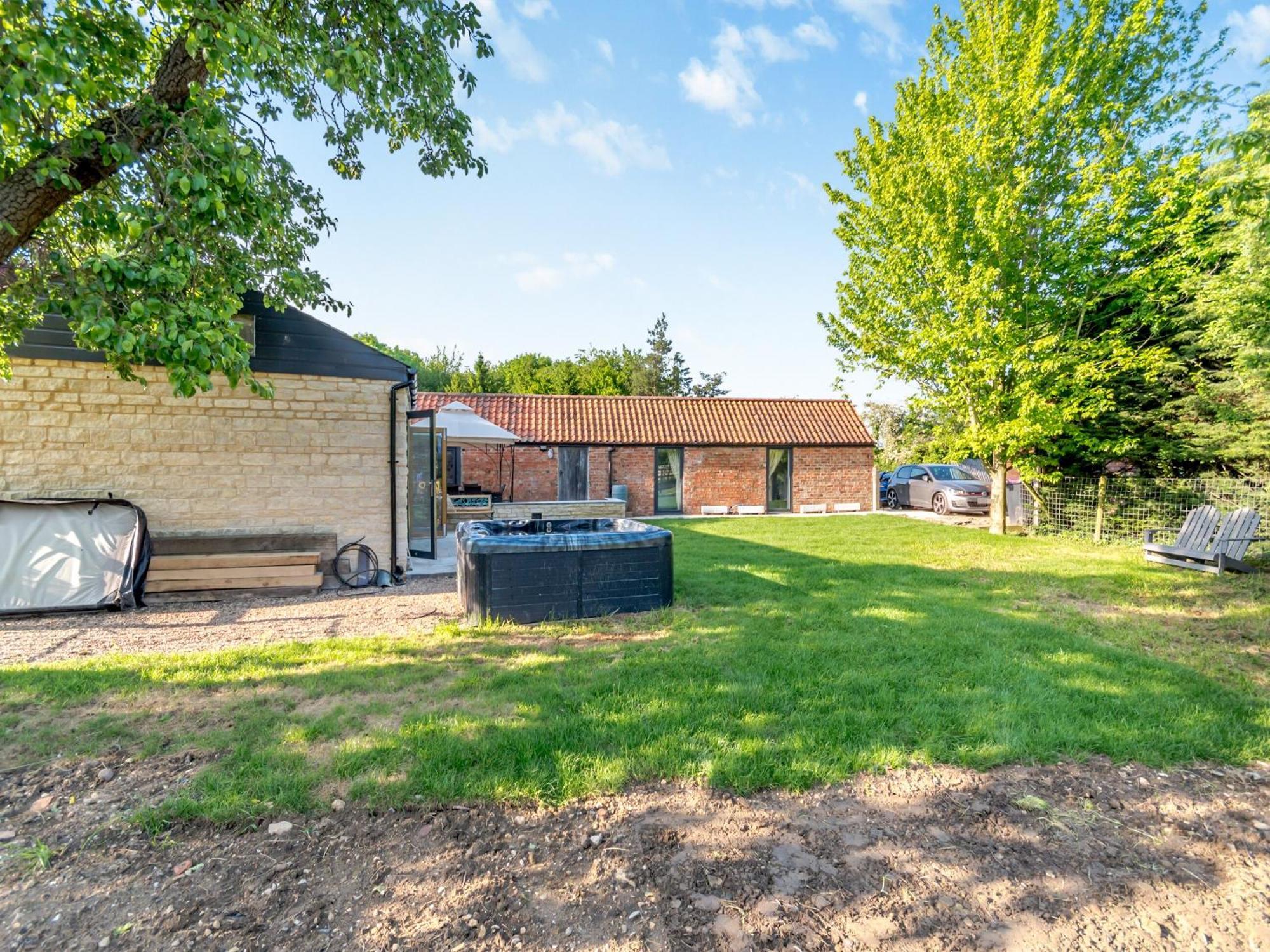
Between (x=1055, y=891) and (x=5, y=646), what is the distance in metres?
7.87

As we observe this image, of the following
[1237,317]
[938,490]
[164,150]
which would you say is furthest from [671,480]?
[164,150]

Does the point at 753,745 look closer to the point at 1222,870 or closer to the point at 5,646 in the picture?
the point at 1222,870

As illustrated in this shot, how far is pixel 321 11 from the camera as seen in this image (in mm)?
4984

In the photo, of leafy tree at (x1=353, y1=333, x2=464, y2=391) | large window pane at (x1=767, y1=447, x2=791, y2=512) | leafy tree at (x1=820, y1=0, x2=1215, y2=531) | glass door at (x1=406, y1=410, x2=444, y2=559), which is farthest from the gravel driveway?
leafy tree at (x1=353, y1=333, x2=464, y2=391)

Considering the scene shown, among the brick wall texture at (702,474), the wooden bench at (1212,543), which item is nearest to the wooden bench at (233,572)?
the brick wall texture at (702,474)

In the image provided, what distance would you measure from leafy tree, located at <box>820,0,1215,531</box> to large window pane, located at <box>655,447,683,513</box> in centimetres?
774

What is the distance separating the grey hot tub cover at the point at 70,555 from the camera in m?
6.16

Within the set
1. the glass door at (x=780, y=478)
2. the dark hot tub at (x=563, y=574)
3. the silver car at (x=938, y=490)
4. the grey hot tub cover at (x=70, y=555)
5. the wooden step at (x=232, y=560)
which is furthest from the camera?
the glass door at (x=780, y=478)

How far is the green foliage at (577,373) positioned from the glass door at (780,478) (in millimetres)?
15551

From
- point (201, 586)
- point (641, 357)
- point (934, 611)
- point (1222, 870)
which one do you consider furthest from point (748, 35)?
point (641, 357)

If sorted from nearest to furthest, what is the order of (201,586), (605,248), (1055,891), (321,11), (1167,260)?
(1055,891)
(321,11)
(201,586)
(1167,260)
(605,248)

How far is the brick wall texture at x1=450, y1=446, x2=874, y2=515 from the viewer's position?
16.9 meters

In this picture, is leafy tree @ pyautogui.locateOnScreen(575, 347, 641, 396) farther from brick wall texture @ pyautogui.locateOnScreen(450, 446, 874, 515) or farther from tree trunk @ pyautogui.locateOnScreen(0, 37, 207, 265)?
tree trunk @ pyautogui.locateOnScreen(0, 37, 207, 265)

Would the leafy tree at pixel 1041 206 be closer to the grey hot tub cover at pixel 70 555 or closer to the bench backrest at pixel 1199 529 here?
the bench backrest at pixel 1199 529
